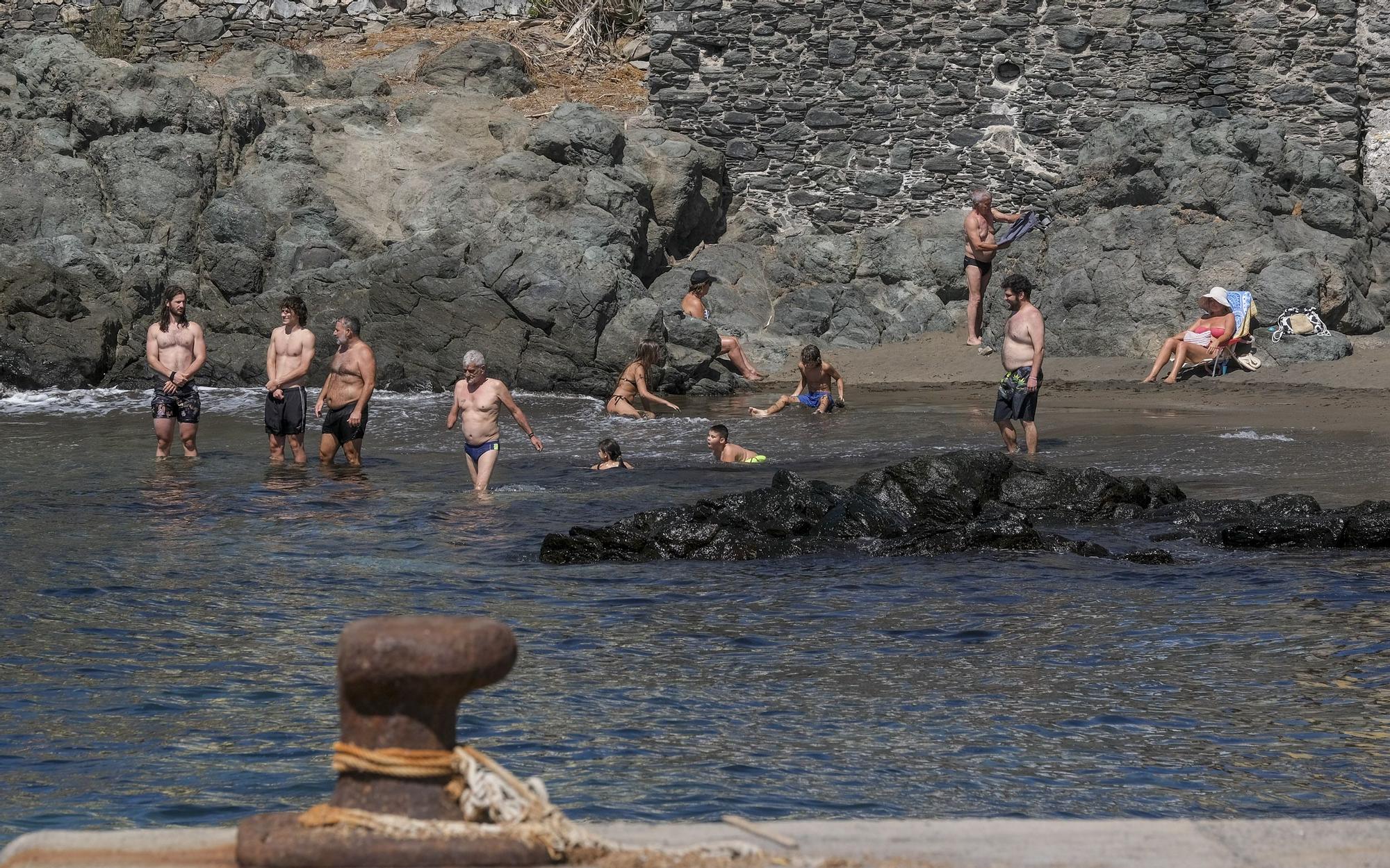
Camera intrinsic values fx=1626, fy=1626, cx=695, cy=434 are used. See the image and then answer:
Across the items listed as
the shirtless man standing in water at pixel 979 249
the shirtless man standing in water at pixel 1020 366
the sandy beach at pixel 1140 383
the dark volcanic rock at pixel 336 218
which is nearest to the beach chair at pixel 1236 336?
the sandy beach at pixel 1140 383

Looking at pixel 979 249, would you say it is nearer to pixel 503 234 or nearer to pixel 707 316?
pixel 707 316

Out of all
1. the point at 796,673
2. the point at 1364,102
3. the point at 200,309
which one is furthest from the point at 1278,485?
the point at 200,309

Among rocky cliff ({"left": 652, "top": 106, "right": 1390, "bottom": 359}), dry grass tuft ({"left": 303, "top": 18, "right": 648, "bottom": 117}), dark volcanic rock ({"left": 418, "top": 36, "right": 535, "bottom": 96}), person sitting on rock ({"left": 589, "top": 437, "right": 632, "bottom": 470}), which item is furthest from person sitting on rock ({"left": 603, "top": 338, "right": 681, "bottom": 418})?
dark volcanic rock ({"left": 418, "top": 36, "right": 535, "bottom": 96})

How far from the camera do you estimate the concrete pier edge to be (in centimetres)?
365

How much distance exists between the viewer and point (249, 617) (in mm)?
8359

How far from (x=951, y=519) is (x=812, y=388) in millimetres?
6180

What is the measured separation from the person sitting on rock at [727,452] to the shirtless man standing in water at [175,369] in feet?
14.2

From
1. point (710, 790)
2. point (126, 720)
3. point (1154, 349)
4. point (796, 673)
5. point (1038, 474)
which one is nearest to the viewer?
point (710, 790)

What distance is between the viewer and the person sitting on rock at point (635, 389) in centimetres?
1650

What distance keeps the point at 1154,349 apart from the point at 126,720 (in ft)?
46.3

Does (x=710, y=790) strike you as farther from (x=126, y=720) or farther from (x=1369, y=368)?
(x=1369, y=368)

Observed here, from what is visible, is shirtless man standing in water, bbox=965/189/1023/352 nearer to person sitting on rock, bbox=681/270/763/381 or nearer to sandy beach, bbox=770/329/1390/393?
sandy beach, bbox=770/329/1390/393

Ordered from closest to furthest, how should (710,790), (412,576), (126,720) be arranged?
(710,790) < (126,720) < (412,576)

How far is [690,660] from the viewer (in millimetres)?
7590
